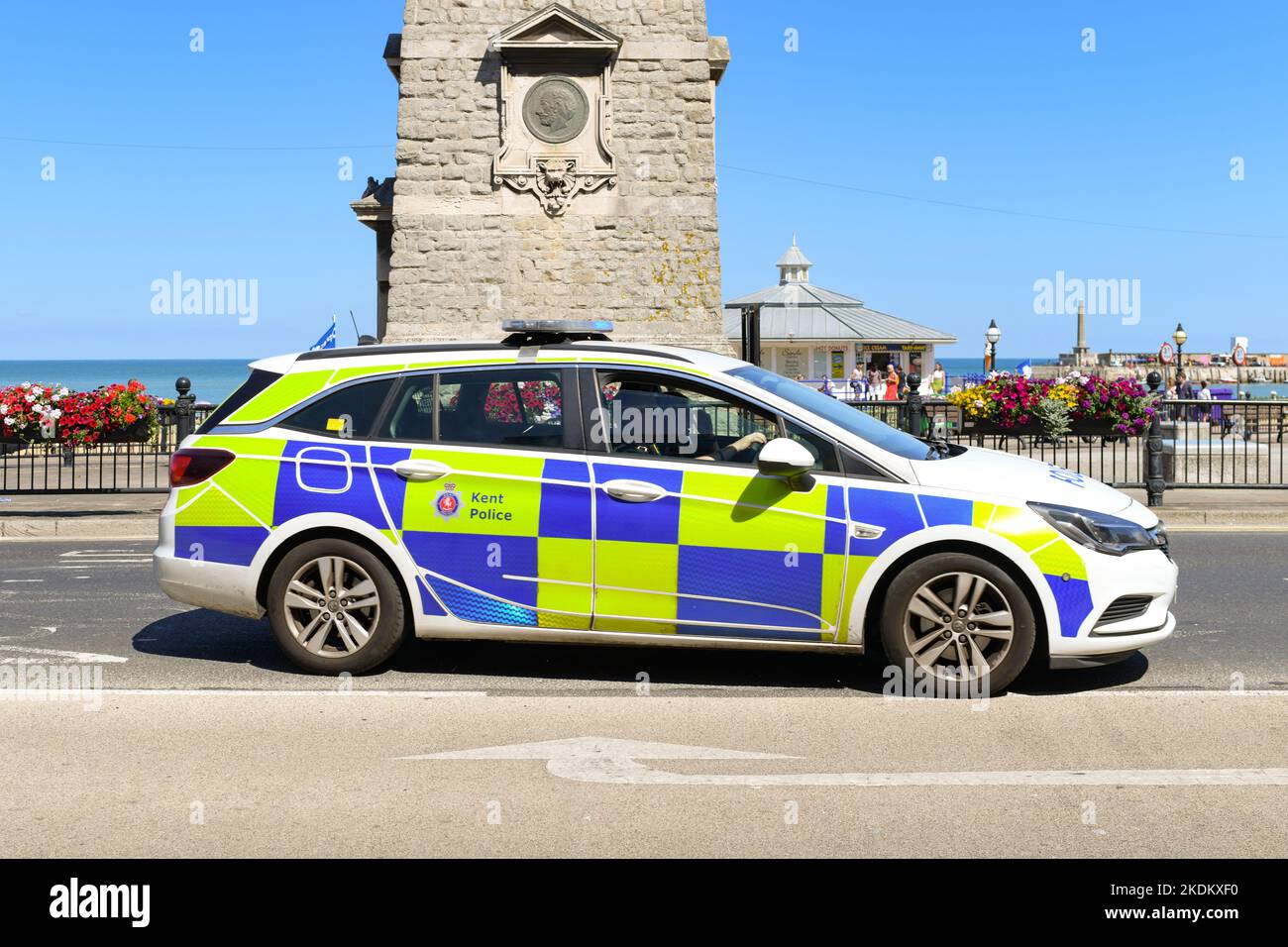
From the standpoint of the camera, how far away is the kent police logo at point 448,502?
23.3 ft

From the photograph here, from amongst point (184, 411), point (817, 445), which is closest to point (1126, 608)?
point (817, 445)

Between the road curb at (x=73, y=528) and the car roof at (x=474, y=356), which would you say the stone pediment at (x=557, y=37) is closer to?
the road curb at (x=73, y=528)

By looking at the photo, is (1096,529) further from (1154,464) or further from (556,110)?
(556,110)

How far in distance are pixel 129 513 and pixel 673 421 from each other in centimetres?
982

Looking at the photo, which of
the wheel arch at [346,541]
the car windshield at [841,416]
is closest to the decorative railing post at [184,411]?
the wheel arch at [346,541]

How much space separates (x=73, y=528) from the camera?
14.6 metres

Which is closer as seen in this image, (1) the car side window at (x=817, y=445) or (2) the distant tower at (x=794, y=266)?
(1) the car side window at (x=817, y=445)

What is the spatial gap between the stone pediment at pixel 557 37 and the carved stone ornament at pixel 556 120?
0.02 metres

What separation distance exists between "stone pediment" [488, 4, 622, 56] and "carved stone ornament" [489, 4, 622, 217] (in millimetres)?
15

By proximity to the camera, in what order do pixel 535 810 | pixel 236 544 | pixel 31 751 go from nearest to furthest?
pixel 535 810 → pixel 31 751 → pixel 236 544
